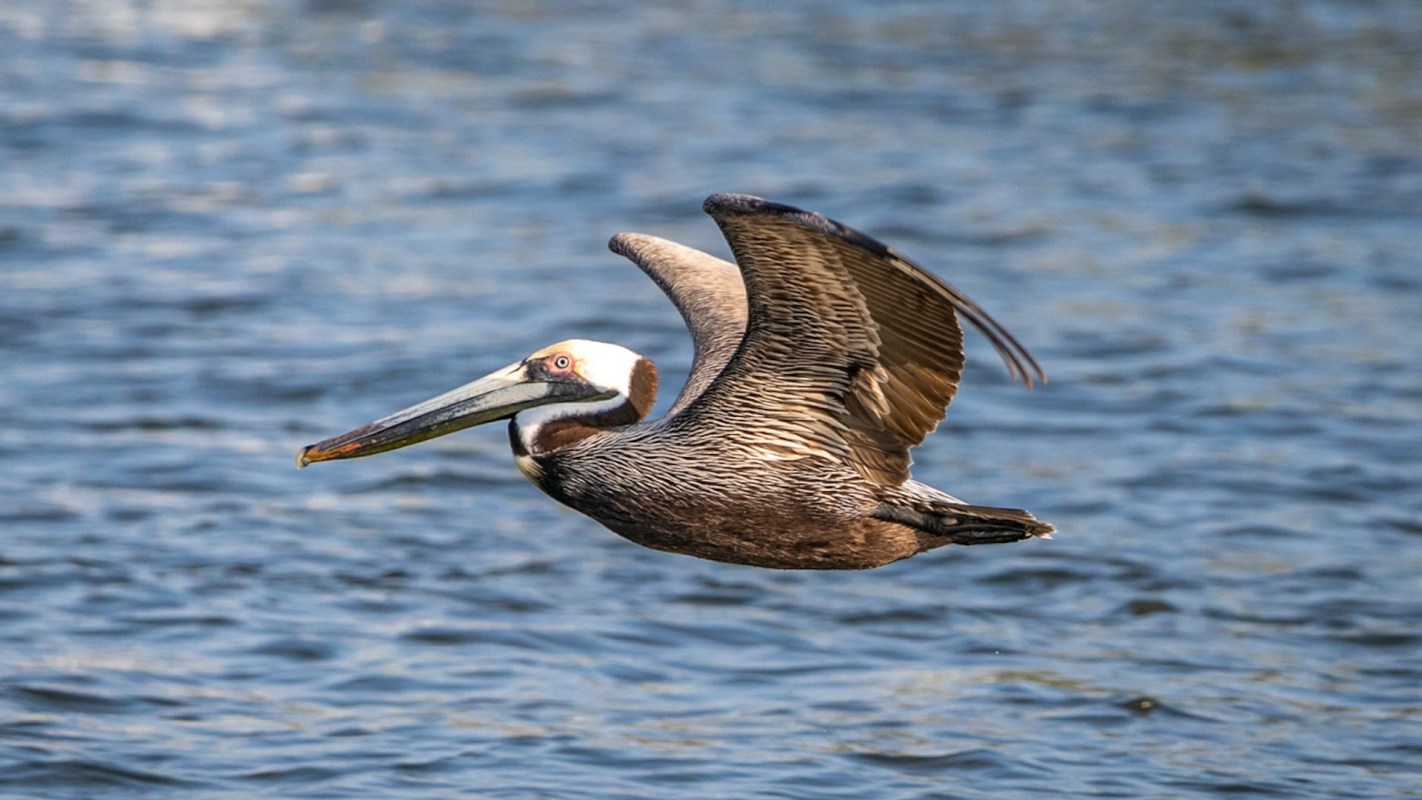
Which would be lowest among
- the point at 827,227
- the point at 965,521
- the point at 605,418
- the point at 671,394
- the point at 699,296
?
the point at 671,394

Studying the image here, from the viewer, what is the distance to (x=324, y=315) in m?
12.5

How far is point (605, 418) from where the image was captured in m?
6.88

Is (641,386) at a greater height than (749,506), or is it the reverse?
(641,386)

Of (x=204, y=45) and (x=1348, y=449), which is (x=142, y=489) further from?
(x=204, y=45)

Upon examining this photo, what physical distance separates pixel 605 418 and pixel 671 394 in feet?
14.2

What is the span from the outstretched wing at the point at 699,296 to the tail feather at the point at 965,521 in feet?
2.38

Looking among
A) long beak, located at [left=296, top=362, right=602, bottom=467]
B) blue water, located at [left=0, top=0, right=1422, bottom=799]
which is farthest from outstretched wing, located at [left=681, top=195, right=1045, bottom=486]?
blue water, located at [left=0, top=0, right=1422, bottom=799]

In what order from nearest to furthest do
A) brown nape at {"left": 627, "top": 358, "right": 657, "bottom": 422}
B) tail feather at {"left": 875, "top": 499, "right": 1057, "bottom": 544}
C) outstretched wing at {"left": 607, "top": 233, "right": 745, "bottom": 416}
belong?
tail feather at {"left": 875, "top": 499, "right": 1057, "bottom": 544} → brown nape at {"left": 627, "top": 358, "right": 657, "bottom": 422} → outstretched wing at {"left": 607, "top": 233, "right": 745, "bottom": 416}

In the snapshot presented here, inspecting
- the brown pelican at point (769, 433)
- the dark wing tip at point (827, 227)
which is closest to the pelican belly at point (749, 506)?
the brown pelican at point (769, 433)

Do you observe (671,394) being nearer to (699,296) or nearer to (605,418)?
(699,296)

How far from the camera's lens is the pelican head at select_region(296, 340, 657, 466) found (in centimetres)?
687

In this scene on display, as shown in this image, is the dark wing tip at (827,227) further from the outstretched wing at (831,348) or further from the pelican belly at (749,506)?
the pelican belly at (749,506)

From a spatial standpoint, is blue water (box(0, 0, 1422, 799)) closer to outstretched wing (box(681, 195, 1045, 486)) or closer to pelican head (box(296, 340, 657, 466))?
pelican head (box(296, 340, 657, 466))

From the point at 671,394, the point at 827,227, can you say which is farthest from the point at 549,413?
the point at 671,394
